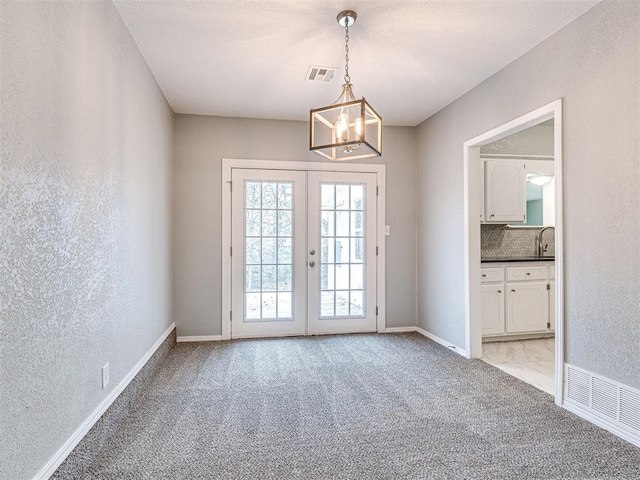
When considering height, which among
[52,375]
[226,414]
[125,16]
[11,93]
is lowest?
[226,414]

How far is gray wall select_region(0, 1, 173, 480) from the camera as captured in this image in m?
1.31

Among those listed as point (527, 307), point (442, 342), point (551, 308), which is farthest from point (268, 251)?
point (551, 308)

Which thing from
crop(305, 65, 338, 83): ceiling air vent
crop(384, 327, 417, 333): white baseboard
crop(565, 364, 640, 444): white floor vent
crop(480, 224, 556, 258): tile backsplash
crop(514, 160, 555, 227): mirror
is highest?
crop(305, 65, 338, 83): ceiling air vent

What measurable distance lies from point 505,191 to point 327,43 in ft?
9.42

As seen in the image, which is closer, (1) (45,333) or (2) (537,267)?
(1) (45,333)

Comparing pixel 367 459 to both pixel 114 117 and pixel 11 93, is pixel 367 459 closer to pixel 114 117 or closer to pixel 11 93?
pixel 11 93

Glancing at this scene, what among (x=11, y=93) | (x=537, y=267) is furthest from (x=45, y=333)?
(x=537, y=267)

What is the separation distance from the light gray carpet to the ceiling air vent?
8.39 feet

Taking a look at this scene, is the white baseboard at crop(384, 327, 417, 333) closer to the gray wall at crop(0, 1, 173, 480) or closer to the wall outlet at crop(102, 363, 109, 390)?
the gray wall at crop(0, 1, 173, 480)

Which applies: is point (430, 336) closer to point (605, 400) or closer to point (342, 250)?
point (342, 250)

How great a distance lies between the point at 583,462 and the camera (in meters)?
A: 1.95

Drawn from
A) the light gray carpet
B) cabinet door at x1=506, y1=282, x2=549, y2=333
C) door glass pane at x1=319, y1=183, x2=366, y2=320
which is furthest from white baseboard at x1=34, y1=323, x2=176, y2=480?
cabinet door at x1=506, y1=282, x2=549, y2=333

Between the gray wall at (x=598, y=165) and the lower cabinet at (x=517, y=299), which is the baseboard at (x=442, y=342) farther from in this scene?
the gray wall at (x=598, y=165)

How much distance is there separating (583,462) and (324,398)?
5.05 feet
